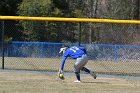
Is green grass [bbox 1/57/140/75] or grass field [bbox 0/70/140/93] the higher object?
grass field [bbox 0/70/140/93]

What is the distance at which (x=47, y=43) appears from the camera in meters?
30.2

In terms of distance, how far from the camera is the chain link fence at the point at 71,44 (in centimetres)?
2508

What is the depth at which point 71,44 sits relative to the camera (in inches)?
1054

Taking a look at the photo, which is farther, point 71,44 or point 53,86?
point 71,44

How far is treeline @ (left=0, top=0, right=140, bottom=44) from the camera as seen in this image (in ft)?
110

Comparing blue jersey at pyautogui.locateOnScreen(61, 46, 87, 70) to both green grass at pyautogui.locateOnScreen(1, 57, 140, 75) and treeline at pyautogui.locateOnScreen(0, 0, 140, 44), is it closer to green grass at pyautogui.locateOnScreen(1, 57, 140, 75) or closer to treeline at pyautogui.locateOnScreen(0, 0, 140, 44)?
green grass at pyautogui.locateOnScreen(1, 57, 140, 75)

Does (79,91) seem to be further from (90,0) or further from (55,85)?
(90,0)

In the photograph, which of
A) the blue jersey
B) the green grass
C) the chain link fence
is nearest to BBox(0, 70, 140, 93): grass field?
the blue jersey

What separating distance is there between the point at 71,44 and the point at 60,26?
7.59 metres

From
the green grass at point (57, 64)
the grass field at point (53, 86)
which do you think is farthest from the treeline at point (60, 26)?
the grass field at point (53, 86)

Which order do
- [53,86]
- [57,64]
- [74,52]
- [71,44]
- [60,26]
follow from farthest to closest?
[60,26] → [71,44] → [57,64] → [74,52] → [53,86]

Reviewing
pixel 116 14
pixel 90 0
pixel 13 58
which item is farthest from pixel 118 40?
pixel 90 0

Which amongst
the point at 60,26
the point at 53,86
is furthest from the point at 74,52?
the point at 60,26

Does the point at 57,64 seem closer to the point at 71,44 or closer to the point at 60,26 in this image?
the point at 71,44
